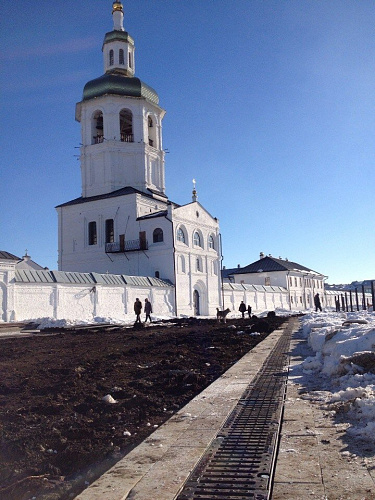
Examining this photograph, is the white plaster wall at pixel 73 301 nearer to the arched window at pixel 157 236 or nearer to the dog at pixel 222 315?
the arched window at pixel 157 236

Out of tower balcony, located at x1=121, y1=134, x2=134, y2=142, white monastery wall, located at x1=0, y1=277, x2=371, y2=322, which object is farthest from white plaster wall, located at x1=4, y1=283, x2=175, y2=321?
tower balcony, located at x1=121, y1=134, x2=134, y2=142

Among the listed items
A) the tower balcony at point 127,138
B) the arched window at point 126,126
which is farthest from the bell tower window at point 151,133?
the tower balcony at point 127,138

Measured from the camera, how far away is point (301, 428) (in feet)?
13.8

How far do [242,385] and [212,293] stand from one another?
A: 116 feet

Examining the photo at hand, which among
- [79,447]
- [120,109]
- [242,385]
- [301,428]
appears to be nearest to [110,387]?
[242,385]

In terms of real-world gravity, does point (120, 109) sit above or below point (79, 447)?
above

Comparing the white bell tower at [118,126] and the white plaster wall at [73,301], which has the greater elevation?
the white bell tower at [118,126]

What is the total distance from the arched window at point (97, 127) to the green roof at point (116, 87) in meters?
1.63

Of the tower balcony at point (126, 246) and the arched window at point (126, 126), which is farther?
the arched window at point (126, 126)

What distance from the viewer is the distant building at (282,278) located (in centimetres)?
5828

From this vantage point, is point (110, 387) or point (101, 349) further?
point (101, 349)

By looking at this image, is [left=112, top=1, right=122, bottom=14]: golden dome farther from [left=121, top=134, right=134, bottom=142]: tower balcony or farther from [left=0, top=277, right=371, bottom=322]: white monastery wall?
[left=0, top=277, right=371, bottom=322]: white monastery wall

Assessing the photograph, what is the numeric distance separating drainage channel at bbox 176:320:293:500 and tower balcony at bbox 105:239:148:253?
1307 inches

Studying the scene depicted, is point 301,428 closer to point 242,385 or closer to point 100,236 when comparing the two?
point 242,385
